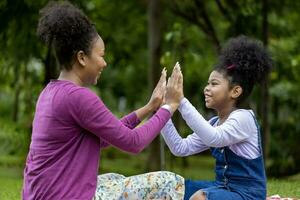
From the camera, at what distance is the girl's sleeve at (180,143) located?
13.7 feet

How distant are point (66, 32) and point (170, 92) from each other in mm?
725

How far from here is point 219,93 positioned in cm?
404

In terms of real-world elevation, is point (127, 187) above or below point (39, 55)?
below

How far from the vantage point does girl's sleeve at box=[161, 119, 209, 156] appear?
4188mm

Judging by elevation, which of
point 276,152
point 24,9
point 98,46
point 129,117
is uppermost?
point 24,9

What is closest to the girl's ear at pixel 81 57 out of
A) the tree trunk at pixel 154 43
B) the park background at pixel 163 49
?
the park background at pixel 163 49

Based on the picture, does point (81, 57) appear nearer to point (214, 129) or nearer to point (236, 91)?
point (214, 129)

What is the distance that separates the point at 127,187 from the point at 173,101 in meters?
0.60

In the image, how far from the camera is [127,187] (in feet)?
12.5

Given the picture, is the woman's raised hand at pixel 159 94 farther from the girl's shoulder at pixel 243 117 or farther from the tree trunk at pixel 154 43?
the tree trunk at pixel 154 43

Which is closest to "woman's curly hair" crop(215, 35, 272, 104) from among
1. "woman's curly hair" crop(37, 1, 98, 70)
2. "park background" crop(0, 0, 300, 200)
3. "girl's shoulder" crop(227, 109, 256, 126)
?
"girl's shoulder" crop(227, 109, 256, 126)

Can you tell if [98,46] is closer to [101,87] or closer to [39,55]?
[39,55]

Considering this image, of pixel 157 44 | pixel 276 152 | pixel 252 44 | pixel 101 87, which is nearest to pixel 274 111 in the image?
pixel 276 152

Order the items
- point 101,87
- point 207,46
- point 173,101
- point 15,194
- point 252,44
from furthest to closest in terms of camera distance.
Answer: point 101,87
point 207,46
point 15,194
point 252,44
point 173,101
